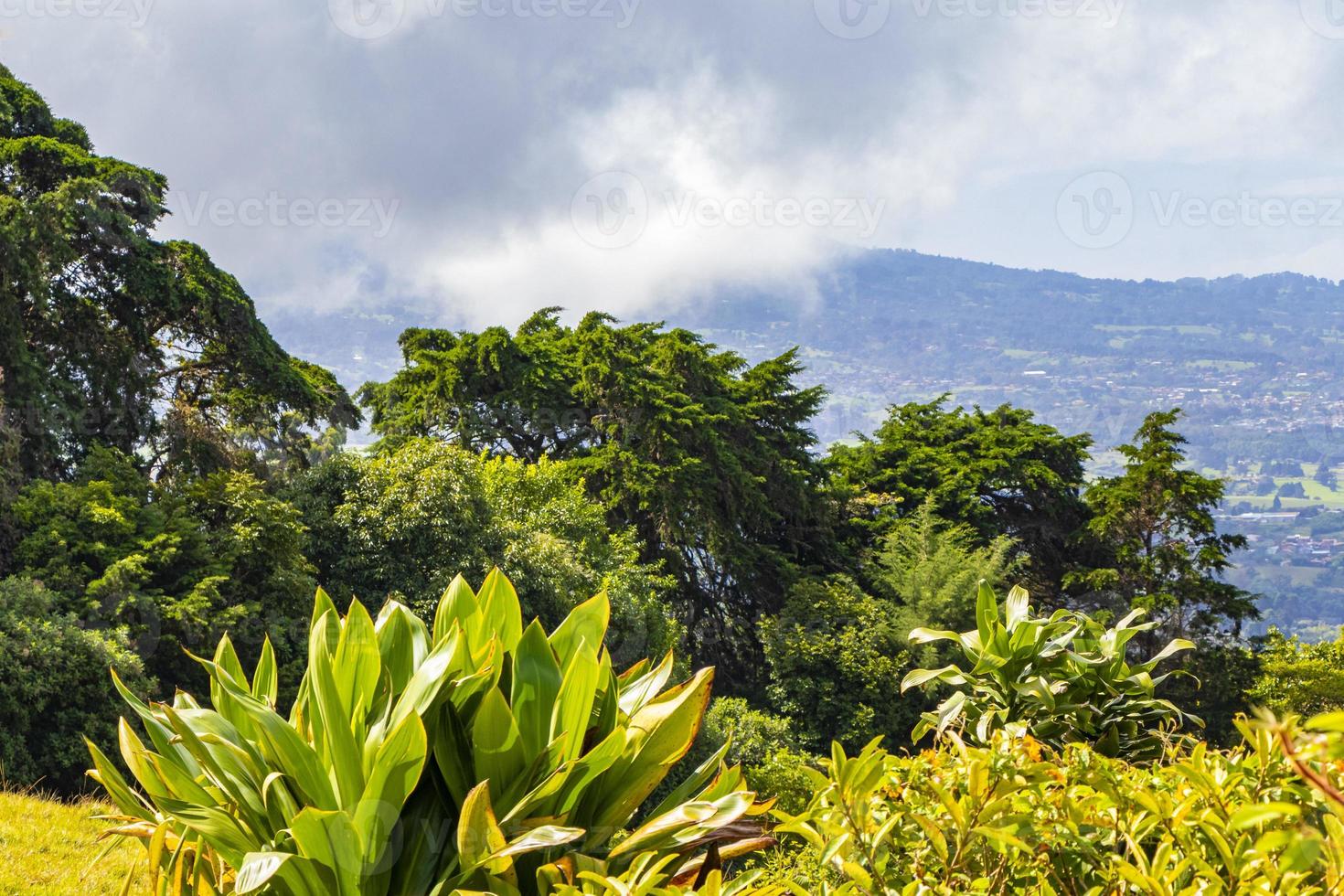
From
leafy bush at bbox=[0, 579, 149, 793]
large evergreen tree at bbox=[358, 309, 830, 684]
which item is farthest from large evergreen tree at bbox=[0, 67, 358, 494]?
large evergreen tree at bbox=[358, 309, 830, 684]

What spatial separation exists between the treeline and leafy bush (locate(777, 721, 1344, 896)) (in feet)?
27.2

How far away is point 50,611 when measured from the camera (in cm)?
1027

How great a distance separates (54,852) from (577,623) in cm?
498

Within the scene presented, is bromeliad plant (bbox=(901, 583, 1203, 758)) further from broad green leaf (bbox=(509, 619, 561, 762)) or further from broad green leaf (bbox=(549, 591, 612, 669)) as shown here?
broad green leaf (bbox=(509, 619, 561, 762))

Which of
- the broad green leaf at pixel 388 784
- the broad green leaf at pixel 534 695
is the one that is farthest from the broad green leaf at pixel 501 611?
the broad green leaf at pixel 388 784

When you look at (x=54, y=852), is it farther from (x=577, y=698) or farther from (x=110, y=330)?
(x=110, y=330)

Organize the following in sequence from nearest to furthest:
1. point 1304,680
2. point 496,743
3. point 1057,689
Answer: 1. point 496,743
2. point 1057,689
3. point 1304,680

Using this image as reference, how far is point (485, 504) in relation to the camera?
1427 centimetres

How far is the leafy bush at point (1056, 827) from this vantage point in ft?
4.89

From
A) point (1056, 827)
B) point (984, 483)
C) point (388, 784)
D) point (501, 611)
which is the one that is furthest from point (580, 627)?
point (984, 483)

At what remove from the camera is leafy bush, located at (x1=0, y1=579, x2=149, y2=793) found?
29.2ft

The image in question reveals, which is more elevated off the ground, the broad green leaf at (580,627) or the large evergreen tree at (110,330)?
the large evergreen tree at (110,330)

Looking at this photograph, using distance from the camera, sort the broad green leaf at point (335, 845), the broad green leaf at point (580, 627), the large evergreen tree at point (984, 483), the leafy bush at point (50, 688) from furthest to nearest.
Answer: the large evergreen tree at point (984, 483) < the leafy bush at point (50, 688) < the broad green leaf at point (580, 627) < the broad green leaf at point (335, 845)

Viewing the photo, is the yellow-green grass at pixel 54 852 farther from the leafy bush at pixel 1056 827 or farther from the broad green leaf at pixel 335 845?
the leafy bush at pixel 1056 827
